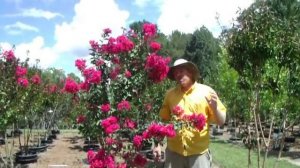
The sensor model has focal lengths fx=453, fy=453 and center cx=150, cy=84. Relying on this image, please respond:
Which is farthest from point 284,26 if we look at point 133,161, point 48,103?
point 48,103

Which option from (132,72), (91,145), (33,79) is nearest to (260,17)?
(132,72)

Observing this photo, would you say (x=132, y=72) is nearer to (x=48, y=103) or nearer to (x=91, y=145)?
(x=91, y=145)

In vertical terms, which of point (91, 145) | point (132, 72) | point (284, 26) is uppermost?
point (284, 26)

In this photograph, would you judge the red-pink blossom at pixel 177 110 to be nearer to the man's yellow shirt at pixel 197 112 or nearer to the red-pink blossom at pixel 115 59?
the man's yellow shirt at pixel 197 112

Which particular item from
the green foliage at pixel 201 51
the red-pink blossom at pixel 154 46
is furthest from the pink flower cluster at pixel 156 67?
the green foliage at pixel 201 51

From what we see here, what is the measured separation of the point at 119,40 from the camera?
15.5 feet

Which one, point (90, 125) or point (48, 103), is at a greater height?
point (48, 103)

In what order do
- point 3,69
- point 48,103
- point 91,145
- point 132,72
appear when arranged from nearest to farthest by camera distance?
1. point 132,72
2. point 3,69
3. point 91,145
4. point 48,103

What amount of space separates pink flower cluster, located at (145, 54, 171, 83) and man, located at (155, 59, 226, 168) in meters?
0.29

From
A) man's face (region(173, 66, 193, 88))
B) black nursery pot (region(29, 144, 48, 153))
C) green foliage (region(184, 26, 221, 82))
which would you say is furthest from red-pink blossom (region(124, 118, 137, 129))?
green foliage (region(184, 26, 221, 82))

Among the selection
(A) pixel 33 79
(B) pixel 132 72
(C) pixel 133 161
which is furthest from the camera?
(A) pixel 33 79

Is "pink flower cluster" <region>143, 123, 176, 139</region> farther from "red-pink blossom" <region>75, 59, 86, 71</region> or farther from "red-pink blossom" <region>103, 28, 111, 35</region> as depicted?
"red-pink blossom" <region>103, 28, 111, 35</region>

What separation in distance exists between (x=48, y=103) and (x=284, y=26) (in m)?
9.76

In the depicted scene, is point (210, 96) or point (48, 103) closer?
point (210, 96)
